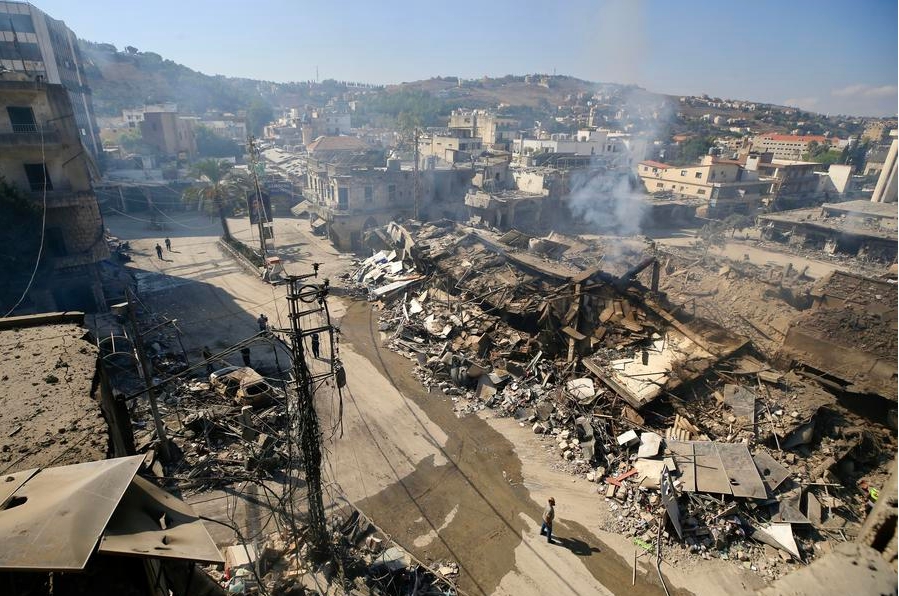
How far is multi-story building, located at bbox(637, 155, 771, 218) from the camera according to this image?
47.7 metres

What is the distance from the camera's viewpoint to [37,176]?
1966cm

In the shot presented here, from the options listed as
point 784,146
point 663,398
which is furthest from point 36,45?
point 784,146

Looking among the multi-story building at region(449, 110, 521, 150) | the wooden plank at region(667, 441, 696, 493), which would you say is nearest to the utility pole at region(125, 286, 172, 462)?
the wooden plank at region(667, 441, 696, 493)

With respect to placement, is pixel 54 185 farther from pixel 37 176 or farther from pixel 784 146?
pixel 784 146

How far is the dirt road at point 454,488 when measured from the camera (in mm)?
9547

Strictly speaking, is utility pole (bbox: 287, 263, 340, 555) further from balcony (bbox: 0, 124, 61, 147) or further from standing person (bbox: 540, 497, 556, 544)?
balcony (bbox: 0, 124, 61, 147)

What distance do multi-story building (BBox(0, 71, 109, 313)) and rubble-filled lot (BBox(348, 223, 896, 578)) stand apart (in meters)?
13.8

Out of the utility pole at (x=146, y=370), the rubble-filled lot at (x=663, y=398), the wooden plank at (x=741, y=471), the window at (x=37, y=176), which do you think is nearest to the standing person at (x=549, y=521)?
the rubble-filled lot at (x=663, y=398)

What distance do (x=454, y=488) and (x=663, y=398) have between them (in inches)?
273

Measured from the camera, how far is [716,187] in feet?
155

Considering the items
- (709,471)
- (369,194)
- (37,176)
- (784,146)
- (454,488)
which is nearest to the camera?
(709,471)

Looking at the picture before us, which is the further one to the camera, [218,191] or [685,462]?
[218,191]

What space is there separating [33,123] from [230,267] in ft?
37.1

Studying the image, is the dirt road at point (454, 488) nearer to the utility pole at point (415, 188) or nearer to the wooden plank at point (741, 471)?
the wooden plank at point (741, 471)
